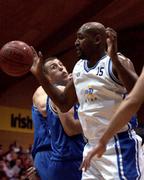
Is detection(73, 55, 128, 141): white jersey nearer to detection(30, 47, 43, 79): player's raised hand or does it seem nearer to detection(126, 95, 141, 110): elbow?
detection(30, 47, 43, 79): player's raised hand

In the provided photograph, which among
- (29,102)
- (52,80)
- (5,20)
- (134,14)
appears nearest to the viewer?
(52,80)

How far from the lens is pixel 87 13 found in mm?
9664

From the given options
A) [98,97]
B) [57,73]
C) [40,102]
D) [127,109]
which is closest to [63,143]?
[40,102]

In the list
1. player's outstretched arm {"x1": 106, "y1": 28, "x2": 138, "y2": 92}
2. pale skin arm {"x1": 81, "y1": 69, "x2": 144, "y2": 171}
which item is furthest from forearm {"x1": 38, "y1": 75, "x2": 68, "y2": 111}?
pale skin arm {"x1": 81, "y1": 69, "x2": 144, "y2": 171}

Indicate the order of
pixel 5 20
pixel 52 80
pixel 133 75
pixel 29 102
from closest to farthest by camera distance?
pixel 133 75
pixel 52 80
pixel 5 20
pixel 29 102

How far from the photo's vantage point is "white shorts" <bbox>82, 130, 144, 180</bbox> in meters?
2.91

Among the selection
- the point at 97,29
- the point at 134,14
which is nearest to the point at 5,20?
the point at 134,14

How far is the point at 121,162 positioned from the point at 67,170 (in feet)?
2.81

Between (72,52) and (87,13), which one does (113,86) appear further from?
(72,52)

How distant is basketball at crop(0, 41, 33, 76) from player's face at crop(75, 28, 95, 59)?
541mm

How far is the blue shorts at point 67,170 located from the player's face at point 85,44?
878mm

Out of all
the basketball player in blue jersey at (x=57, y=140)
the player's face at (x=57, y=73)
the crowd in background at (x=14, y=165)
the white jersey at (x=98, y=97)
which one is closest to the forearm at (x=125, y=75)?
the white jersey at (x=98, y=97)

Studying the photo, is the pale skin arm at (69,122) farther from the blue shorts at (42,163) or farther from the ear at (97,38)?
the ear at (97,38)

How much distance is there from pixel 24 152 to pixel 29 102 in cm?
161
